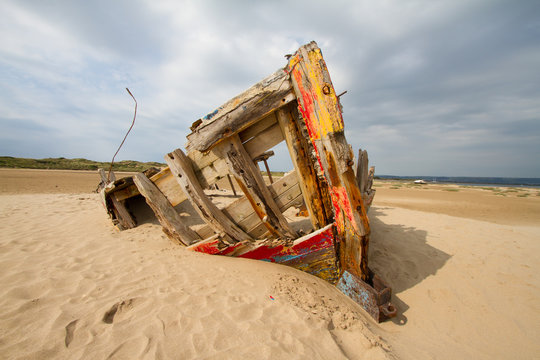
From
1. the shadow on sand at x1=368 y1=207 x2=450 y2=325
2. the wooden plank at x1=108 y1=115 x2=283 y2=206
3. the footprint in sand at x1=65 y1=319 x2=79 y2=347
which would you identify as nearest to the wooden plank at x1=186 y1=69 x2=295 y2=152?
the wooden plank at x1=108 y1=115 x2=283 y2=206

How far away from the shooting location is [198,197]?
3.02m

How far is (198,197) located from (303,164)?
1.50 m

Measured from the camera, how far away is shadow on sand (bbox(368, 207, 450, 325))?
3422 mm

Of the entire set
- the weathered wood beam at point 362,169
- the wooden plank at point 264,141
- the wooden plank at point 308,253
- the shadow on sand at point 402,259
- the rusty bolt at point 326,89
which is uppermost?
the rusty bolt at point 326,89

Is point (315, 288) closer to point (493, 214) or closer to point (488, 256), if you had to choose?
point (488, 256)

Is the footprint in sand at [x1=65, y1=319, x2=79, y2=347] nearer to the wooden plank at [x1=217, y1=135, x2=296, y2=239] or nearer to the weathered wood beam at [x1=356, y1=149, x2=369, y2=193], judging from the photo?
the wooden plank at [x1=217, y1=135, x2=296, y2=239]

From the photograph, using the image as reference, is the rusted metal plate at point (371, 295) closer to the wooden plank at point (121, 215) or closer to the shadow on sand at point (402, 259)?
the shadow on sand at point (402, 259)

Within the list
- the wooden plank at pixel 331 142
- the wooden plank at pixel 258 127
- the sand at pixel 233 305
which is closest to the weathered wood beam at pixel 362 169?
the sand at pixel 233 305

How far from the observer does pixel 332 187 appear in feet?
8.24

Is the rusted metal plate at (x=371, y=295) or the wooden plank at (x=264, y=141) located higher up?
the wooden plank at (x=264, y=141)

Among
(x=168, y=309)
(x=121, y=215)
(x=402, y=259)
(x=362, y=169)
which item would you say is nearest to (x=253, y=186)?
(x=168, y=309)

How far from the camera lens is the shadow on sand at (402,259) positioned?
3.42m

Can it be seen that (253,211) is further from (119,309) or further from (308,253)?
(119,309)

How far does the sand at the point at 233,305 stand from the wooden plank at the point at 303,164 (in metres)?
0.86
